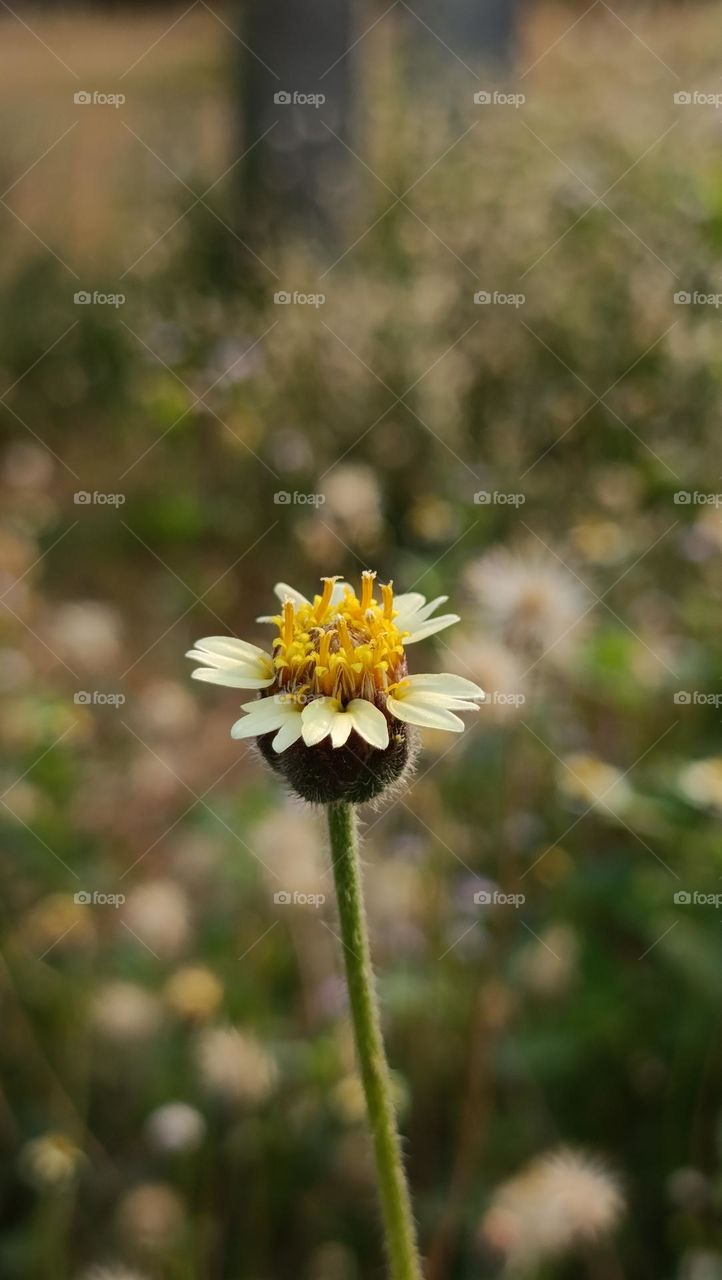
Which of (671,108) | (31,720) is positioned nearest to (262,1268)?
(31,720)

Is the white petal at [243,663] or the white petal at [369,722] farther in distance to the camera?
the white petal at [243,663]

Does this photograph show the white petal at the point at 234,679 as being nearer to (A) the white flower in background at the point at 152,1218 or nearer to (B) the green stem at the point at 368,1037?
(B) the green stem at the point at 368,1037

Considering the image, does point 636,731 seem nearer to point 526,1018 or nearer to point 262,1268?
point 526,1018

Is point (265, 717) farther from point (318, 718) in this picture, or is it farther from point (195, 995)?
point (195, 995)

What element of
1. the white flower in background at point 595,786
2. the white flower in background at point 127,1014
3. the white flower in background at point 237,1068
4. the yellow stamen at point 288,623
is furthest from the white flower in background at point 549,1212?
the yellow stamen at point 288,623

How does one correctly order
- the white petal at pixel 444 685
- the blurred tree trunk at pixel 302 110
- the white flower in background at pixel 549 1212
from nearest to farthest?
the white petal at pixel 444 685
the white flower in background at pixel 549 1212
the blurred tree trunk at pixel 302 110

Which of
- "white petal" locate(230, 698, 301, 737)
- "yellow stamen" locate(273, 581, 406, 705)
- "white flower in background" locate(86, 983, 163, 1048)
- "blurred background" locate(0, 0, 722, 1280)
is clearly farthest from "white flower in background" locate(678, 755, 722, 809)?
"white flower in background" locate(86, 983, 163, 1048)

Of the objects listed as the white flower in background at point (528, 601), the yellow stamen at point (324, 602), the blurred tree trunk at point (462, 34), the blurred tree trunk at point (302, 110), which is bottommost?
the yellow stamen at point (324, 602)

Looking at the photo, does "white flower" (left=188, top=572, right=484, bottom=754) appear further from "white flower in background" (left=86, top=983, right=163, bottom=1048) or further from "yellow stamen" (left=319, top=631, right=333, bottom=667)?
"white flower in background" (left=86, top=983, right=163, bottom=1048)
